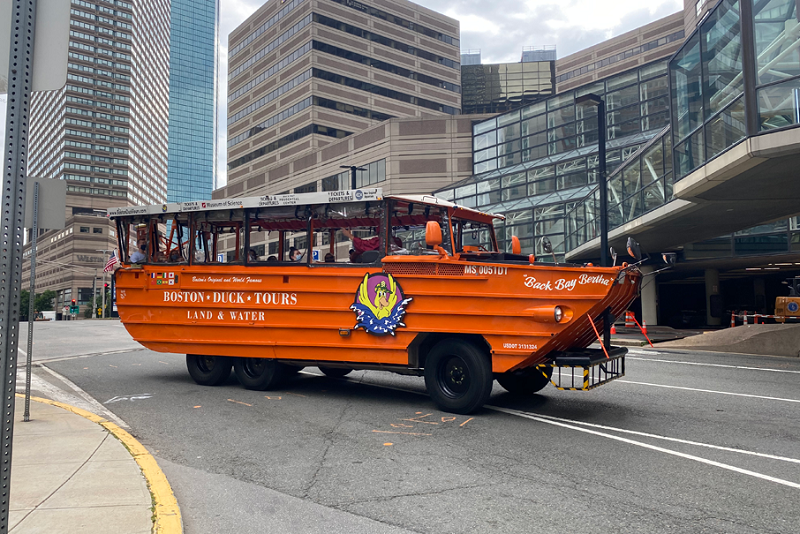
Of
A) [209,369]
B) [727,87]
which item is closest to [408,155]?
[727,87]

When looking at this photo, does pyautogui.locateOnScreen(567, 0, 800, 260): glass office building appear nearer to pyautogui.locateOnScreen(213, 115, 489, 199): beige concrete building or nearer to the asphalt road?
the asphalt road

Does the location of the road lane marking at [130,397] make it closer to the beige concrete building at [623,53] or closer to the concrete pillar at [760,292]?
the concrete pillar at [760,292]

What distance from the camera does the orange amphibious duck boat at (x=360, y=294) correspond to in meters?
6.80

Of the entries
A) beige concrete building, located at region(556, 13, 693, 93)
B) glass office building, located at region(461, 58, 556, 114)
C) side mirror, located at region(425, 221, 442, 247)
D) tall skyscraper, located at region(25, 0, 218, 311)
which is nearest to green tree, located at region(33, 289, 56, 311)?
tall skyscraper, located at region(25, 0, 218, 311)

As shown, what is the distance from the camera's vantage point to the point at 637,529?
382cm

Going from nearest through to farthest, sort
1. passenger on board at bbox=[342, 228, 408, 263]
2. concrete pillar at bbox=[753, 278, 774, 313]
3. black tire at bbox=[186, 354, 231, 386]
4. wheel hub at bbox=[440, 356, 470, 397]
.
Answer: wheel hub at bbox=[440, 356, 470, 397]
passenger on board at bbox=[342, 228, 408, 263]
black tire at bbox=[186, 354, 231, 386]
concrete pillar at bbox=[753, 278, 774, 313]

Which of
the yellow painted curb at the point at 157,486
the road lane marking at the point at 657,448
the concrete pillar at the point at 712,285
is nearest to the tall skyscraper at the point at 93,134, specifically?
the concrete pillar at the point at 712,285

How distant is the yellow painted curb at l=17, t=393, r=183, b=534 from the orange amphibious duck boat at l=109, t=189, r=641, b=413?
2.60 m

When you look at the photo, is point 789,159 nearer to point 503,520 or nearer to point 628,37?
point 503,520

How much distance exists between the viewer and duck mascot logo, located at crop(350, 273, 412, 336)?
7.47m

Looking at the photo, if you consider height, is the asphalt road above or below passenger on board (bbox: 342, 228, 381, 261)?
below

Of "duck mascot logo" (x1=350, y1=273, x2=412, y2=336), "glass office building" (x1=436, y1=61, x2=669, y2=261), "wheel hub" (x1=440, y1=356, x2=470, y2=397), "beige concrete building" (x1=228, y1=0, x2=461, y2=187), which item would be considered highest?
"beige concrete building" (x1=228, y1=0, x2=461, y2=187)

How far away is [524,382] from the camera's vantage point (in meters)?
8.40

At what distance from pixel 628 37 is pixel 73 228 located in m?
98.2
